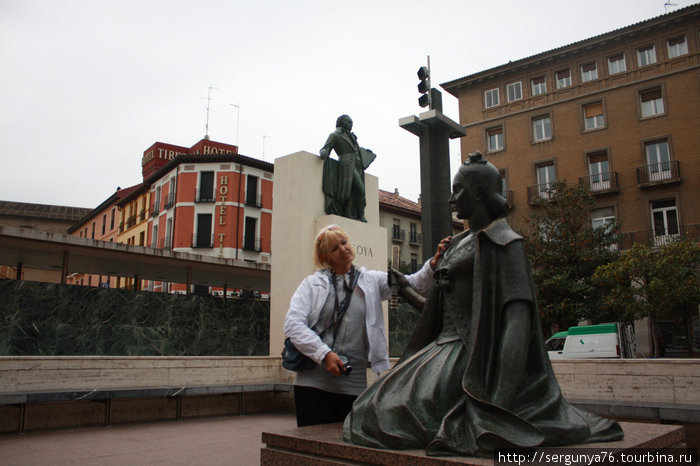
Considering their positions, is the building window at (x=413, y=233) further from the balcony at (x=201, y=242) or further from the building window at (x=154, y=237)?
the building window at (x=154, y=237)

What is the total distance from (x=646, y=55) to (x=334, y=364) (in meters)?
33.2

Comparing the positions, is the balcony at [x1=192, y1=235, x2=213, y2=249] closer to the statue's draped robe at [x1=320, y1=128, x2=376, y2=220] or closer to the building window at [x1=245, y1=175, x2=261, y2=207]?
the building window at [x1=245, y1=175, x2=261, y2=207]

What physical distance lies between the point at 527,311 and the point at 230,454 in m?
4.18

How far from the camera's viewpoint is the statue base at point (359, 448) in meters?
2.24

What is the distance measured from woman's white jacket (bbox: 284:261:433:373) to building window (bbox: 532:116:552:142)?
3193 centimetres

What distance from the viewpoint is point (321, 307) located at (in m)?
3.26

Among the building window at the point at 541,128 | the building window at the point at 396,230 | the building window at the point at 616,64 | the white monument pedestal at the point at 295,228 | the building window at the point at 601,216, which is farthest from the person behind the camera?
the building window at the point at 396,230

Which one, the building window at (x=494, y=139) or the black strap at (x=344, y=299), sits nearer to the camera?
the black strap at (x=344, y=299)

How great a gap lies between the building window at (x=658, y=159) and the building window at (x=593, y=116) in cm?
284

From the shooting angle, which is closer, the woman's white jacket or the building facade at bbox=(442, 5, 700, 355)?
the woman's white jacket

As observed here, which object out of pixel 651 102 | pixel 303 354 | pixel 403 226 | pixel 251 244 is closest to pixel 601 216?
pixel 651 102

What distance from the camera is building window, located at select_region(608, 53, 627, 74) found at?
101 feet

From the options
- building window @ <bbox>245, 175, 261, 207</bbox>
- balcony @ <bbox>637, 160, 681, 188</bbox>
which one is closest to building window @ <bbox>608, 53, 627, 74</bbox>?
balcony @ <bbox>637, 160, 681, 188</bbox>

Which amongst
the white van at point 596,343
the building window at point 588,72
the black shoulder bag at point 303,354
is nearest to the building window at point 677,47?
the building window at point 588,72
